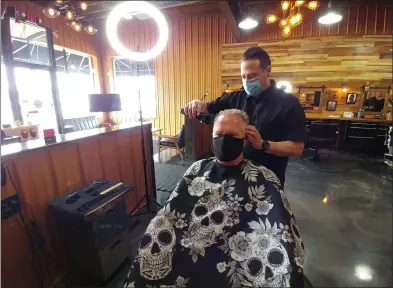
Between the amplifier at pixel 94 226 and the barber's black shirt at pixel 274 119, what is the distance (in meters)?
0.99

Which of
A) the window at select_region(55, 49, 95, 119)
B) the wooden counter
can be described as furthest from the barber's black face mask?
the window at select_region(55, 49, 95, 119)

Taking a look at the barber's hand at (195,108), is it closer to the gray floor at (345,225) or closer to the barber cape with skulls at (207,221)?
the barber cape with skulls at (207,221)

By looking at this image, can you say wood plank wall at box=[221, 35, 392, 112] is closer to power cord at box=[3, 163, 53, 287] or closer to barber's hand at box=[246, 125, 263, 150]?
barber's hand at box=[246, 125, 263, 150]

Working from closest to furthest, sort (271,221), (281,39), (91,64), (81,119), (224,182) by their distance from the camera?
(271,221) → (224,182) → (281,39) → (81,119) → (91,64)

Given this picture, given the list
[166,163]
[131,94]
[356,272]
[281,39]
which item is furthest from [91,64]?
[356,272]

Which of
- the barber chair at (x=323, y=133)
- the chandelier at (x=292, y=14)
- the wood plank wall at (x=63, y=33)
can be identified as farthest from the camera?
the wood plank wall at (x=63, y=33)

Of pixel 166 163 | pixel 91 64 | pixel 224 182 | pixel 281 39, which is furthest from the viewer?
pixel 91 64

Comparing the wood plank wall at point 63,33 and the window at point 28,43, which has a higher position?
the wood plank wall at point 63,33

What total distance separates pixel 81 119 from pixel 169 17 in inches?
151

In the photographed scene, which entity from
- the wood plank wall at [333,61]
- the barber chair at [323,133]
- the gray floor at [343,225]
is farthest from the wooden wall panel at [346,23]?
the gray floor at [343,225]

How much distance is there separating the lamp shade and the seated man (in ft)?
7.77

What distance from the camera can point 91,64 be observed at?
22.4 feet

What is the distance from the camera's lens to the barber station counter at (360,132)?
15.2 feet

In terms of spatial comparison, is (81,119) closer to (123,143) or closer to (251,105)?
(123,143)
